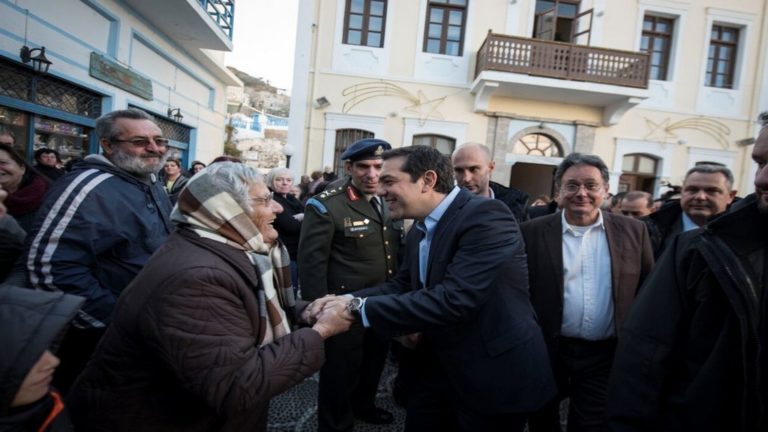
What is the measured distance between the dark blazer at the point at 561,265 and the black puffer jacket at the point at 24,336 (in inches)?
83.3

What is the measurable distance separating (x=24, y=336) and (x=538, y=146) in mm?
12791

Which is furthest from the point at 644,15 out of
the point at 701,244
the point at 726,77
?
the point at 701,244

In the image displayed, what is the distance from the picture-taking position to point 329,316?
5.90ft

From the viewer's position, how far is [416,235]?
2260mm

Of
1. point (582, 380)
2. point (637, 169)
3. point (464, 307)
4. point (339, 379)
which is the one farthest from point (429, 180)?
point (637, 169)

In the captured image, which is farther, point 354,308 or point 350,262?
point 350,262

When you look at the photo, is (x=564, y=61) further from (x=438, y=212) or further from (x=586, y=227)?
(x=438, y=212)

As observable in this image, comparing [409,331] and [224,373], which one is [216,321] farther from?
[409,331]

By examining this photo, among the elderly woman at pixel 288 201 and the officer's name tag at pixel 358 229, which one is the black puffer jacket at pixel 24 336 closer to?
the officer's name tag at pixel 358 229

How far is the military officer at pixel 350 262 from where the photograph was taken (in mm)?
2734

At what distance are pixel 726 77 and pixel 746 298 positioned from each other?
1539cm

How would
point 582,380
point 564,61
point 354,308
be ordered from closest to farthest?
point 354,308
point 582,380
point 564,61

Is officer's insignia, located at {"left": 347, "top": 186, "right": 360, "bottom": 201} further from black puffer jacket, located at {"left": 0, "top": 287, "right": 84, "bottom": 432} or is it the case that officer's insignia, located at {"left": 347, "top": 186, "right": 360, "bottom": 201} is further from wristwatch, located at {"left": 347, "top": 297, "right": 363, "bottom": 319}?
black puffer jacket, located at {"left": 0, "top": 287, "right": 84, "bottom": 432}

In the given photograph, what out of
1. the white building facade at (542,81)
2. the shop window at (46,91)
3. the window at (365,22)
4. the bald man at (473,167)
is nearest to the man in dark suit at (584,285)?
the bald man at (473,167)
